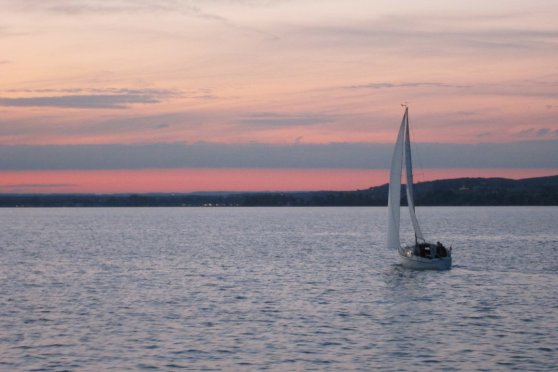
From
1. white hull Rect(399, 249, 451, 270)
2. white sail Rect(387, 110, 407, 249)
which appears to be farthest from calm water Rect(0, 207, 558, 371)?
white sail Rect(387, 110, 407, 249)

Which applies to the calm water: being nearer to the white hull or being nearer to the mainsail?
the white hull

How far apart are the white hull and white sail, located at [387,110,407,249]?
2555 mm

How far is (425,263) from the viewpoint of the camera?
253 feet

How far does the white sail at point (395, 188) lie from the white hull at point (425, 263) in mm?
2555

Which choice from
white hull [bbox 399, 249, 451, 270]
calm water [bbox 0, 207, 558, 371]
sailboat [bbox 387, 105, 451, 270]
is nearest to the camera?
calm water [bbox 0, 207, 558, 371]

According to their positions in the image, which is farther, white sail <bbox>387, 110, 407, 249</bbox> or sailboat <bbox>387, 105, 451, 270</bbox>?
white sail <bbox>387, 110, 407, 249</bbox>

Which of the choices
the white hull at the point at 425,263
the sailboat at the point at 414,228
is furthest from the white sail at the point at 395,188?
the white hull at the point at 425,263

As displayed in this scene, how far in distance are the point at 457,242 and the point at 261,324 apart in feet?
308

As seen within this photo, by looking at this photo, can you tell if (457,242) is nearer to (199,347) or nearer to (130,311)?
(130,311)

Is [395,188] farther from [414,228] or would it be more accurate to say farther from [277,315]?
[277,315]

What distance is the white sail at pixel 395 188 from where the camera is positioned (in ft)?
257

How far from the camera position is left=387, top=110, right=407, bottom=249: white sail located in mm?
78375

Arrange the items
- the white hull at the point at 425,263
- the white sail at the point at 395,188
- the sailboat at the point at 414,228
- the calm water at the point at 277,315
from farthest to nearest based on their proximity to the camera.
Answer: the white sail at the point at 395,188 → the sailboat at the point at 414,228 → the white hull at the point at 425,263 → the calm water at the point at 277,315

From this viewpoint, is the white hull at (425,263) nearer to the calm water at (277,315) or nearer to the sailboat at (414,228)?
the sailboat at (414,228)
